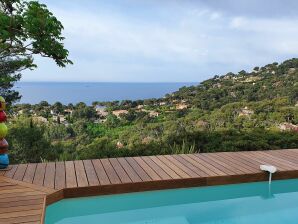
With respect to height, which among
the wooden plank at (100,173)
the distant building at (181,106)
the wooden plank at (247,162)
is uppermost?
the distant building at (181,106)

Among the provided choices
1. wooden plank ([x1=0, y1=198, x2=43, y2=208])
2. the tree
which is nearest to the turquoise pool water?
wooden plank ([x1=0, y1=198, x2=43, y2=208])

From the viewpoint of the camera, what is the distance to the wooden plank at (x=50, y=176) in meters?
3.79

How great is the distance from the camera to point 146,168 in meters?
4.54

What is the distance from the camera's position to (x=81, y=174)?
420 cm

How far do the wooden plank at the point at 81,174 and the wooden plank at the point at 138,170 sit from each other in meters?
0.68

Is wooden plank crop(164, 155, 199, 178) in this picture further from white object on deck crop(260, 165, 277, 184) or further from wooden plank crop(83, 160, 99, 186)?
wooden plank crop(83, 160, 99, 186)

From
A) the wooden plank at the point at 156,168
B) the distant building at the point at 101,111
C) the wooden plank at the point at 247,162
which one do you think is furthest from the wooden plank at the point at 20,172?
the distant building at the point at 101,111

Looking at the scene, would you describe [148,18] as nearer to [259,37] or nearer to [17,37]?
[259,37]

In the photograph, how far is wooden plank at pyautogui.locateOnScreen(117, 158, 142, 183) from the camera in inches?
159

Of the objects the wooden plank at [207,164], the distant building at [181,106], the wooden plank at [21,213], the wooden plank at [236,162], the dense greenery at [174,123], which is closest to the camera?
the wooden plank at [21,213]

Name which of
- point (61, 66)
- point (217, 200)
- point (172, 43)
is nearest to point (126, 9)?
point (172, 43)

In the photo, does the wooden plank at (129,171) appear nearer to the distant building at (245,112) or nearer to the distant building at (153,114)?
the distant building at (245,112)

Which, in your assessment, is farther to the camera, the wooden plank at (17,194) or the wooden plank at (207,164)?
the wooden plank at (207,164)

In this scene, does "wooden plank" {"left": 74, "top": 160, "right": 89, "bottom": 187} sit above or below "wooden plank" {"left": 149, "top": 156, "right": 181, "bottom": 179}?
above
